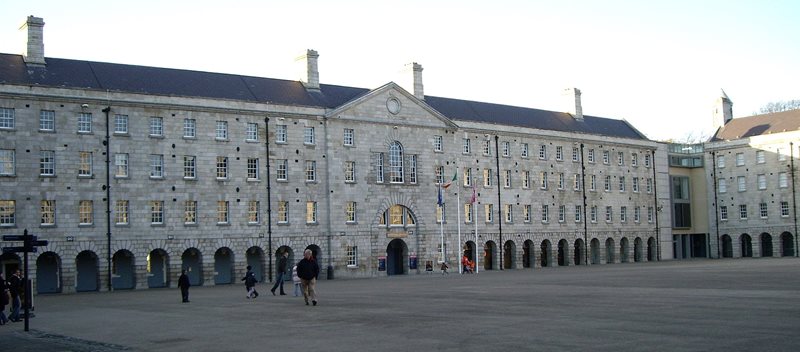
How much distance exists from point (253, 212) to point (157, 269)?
24.1 feet

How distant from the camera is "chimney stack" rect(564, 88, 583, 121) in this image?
296 ft

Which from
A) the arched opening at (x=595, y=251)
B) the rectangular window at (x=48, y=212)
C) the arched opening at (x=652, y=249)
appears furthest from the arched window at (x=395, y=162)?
the arched opening at (x=652, y=249)

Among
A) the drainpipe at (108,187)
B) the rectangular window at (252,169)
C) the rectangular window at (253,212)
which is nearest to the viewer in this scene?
the drainpipe at (108,187)

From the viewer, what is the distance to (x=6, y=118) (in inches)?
2066

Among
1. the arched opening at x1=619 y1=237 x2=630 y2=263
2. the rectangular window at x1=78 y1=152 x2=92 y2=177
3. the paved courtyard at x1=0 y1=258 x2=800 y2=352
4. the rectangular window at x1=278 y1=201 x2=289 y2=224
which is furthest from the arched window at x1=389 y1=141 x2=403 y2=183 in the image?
the paved courtyard at x1=0 y1=258 x2=800 y2=352

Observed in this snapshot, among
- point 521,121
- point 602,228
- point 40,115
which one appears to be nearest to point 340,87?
point 521,121

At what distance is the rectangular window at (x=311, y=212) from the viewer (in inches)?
2539

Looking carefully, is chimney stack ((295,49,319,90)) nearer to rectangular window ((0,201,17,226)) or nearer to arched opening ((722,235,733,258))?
rectangular window ((0,201,17,226))

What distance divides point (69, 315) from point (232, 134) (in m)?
29.9

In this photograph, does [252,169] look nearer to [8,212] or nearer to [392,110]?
[392,110]

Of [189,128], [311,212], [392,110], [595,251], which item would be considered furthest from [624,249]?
[189,128]

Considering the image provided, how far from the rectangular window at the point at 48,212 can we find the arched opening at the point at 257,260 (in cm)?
1295

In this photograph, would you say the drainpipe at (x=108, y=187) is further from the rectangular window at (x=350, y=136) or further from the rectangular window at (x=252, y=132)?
the rectangular window at (x=350, y=136)

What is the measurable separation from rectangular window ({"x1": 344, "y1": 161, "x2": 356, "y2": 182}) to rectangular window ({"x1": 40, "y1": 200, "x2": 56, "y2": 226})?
68.6ft
